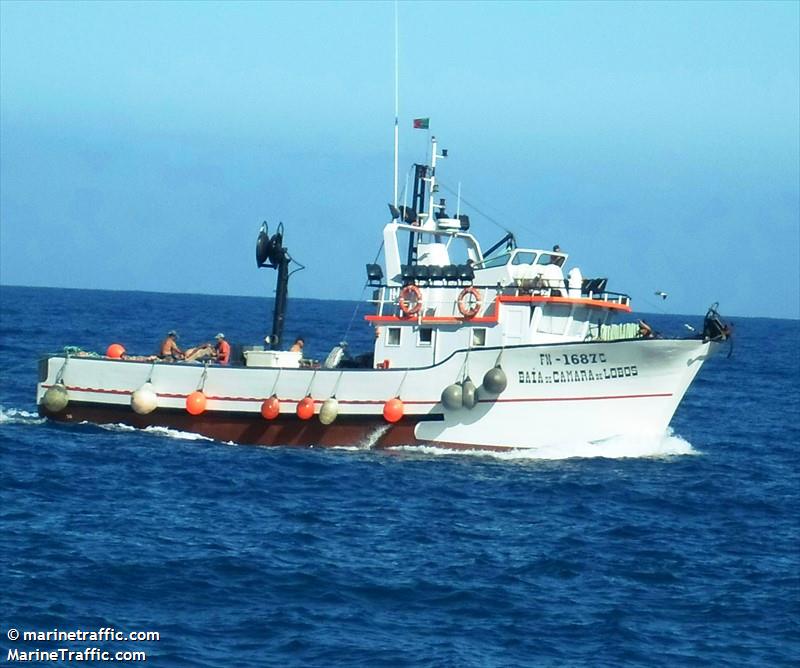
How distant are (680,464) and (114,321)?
6761 cm

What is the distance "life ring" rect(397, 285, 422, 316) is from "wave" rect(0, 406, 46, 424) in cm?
869

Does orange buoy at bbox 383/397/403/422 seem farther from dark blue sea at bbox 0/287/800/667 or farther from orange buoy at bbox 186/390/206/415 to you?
orange buoy at bbox 186/390/206/415

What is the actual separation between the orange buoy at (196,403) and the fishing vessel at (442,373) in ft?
0.11

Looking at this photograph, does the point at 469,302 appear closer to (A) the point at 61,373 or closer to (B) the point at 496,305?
(B) the point at 496,305

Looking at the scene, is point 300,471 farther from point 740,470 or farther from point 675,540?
point 740,470

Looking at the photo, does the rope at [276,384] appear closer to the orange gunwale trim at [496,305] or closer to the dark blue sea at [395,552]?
the dark blue sea at [395,552]

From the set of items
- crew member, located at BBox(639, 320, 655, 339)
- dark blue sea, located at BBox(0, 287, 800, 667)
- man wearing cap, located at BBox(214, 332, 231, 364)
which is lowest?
dark blue sea, located at BBox(0, 287, 800, 667)

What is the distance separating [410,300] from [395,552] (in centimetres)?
1044

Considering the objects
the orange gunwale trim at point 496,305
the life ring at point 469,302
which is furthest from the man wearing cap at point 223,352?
the life ring at point 469,302

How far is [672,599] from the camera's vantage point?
19094 millimetres

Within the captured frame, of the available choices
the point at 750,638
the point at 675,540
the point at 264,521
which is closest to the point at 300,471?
the point at 264,521

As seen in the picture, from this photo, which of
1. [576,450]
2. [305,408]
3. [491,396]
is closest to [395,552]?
[491,396]

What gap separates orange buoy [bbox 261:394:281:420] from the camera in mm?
30219

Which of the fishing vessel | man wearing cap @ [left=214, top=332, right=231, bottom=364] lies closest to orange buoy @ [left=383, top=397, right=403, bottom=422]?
the fishing vessel
